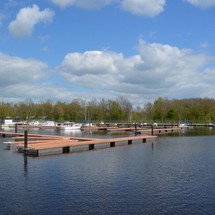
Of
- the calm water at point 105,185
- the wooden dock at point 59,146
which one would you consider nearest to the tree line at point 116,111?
the wooden dock at point 59,146

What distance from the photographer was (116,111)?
344 feet

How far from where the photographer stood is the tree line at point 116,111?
105 meters

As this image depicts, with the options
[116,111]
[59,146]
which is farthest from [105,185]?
[116,111]

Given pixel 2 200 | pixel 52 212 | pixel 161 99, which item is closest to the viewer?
pixel 52 212

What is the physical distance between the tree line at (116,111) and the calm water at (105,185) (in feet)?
255

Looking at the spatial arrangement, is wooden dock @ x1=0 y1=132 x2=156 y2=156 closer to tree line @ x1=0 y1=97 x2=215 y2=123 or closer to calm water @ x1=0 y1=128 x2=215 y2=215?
calm water @ x1=0 y1=128 x2=215 y2=215

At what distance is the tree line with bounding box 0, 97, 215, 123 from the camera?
105000 millimetres

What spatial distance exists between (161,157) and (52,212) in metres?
15.7

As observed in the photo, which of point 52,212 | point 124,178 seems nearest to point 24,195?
point 52,212

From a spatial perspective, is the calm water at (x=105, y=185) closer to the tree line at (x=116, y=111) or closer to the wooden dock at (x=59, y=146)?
the wooden dock at (x=59, y=146)

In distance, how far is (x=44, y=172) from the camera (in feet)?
64.0

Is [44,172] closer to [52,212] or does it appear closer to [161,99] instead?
[52,212]

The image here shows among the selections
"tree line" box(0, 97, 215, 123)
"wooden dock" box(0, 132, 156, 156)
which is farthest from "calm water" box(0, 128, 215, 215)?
"tree line" box(0, 97, 215, 123)

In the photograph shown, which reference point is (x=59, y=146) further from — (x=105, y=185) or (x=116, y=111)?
(x=116, y=111)
